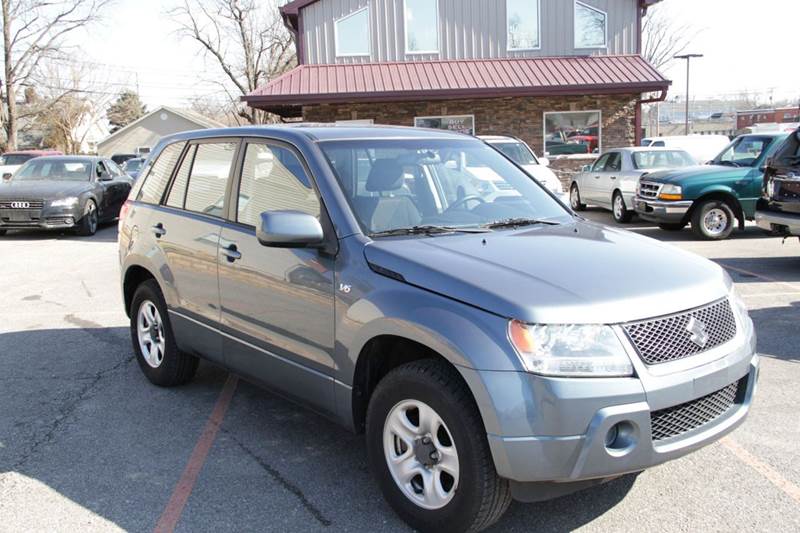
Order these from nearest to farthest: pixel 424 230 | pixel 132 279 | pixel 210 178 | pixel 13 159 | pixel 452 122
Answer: pixel 424 230, pixel 210 178, pixel 132 279, pixel 452 122, pixel 13 159

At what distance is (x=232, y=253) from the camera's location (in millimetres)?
4258

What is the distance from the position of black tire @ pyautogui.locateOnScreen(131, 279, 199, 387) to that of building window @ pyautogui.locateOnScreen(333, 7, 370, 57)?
17433 millimetres

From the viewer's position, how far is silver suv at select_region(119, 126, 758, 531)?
2.80 meters

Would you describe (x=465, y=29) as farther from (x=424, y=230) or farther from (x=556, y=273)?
(x=556, y=273)

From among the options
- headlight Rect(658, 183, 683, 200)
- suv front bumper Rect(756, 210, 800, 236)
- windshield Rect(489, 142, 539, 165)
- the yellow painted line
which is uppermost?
windshield Rect(489, 142, 539, 165)

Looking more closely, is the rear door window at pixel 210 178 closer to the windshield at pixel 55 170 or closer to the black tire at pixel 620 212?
the black tire at pixel 620 212

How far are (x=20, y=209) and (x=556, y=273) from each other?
13572 mm

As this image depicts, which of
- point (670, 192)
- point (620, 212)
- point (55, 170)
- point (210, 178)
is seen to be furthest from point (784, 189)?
point (55, 170)

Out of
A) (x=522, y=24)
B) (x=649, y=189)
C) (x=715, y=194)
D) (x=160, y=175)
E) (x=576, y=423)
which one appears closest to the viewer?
(x=576, y=423)

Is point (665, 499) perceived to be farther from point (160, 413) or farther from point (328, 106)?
point (328, 106)

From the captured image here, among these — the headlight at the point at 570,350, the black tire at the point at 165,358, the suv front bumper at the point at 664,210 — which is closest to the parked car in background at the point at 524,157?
the suv front bumper at the point at 664,210

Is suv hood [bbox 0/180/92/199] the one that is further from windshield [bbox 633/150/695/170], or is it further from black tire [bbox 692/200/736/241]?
black tire [bbox 692/200/736/241]

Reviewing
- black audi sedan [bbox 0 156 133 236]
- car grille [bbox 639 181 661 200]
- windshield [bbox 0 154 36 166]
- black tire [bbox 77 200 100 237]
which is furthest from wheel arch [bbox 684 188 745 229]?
windshield [bbox 0 154 36 166]

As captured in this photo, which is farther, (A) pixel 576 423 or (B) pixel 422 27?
(B) pixel 422 27
